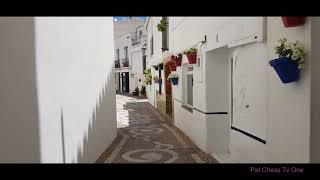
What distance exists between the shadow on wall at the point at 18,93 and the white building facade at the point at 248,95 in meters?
2.58

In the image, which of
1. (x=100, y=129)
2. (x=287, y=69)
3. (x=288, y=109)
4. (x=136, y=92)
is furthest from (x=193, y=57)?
(x=136, y=92)

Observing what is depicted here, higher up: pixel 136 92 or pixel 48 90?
pixel 48 90

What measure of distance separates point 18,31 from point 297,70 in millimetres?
2645

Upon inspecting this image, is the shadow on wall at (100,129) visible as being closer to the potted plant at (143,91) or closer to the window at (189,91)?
the window at (189,91)

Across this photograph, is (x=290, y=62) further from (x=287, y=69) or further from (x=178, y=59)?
(x=178, y=59)

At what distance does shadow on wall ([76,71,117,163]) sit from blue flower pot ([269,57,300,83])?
2843 millimetres

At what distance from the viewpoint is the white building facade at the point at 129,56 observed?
24.2 metres

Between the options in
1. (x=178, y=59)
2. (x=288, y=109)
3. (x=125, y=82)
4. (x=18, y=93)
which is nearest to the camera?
(x=18, y=93)

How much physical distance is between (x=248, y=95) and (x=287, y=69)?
4.80 feet

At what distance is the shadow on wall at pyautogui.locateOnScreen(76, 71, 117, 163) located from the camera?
192 inches

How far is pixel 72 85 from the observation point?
424 centimetres

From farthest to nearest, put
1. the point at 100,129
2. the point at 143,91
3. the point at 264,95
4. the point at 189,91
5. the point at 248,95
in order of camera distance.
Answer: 1. the point at 143,91
2. the point at 189,91
3. the point at 100,129
4. the point at 248,95
5. the point at 264,95

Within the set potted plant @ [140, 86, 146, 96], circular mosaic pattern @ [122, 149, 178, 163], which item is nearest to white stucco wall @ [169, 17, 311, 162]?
circular mosaic pattern @ [122, 149, 178, 163]

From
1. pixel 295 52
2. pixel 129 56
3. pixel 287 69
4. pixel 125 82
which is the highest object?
pixel 129 56
